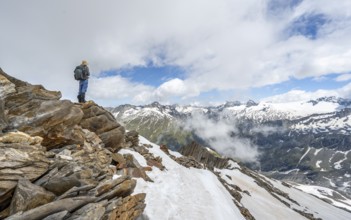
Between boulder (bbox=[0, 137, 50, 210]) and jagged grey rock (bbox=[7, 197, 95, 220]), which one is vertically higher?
boulder (bbox=[0, 137, 50, 210])

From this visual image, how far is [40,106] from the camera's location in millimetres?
20188

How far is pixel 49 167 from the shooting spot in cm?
1583

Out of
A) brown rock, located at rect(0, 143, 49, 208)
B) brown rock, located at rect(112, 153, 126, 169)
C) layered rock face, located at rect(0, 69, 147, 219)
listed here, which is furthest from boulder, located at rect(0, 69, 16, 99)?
brown rock, located at rect(112, 153, 126, 169)

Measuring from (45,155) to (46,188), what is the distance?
2365mm

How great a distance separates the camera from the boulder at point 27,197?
13.0 m

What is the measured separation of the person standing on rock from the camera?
3203 centimetres

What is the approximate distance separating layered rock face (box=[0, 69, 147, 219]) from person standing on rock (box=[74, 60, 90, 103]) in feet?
30.4

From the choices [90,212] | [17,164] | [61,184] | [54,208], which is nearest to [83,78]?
[17,164]

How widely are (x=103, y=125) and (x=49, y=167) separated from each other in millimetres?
15418

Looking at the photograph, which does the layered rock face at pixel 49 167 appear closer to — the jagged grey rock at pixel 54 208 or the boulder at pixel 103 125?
the jagged grey rock at pixel 54 208

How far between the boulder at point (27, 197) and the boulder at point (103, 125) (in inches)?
619

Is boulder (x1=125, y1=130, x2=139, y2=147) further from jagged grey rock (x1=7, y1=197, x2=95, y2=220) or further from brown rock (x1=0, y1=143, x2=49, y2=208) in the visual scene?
jagged grey rock (x1=7, y1=197, x2=95, y2=220)

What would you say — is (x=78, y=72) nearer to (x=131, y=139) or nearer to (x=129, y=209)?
(x=131, y=139)

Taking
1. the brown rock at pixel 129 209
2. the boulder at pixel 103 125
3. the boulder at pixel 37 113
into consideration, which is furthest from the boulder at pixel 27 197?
the boulder at pixel 103 125
